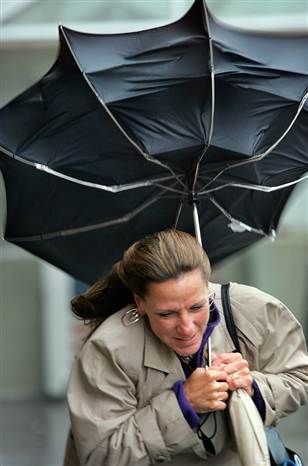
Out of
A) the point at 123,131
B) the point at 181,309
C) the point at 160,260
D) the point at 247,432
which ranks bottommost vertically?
the point at 247,432

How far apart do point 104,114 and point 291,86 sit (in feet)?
2.25

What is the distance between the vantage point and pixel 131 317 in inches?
147

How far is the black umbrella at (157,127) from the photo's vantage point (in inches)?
148

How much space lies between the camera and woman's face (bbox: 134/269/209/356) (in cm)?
348

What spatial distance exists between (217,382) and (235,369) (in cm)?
9

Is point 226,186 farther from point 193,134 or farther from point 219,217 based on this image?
point 193,134

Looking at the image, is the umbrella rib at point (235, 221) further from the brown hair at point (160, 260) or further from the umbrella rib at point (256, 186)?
the brown hair at point (160, 260)

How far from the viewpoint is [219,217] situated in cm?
453

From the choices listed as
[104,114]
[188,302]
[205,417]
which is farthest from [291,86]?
[205,417]

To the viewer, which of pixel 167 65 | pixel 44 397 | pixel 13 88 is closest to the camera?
pixel 167 65

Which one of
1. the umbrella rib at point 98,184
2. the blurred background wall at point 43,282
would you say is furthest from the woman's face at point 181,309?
the blurred background wall at point 43,282

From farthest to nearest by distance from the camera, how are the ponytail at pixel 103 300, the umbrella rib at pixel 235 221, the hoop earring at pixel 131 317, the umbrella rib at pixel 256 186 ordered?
the umbrella rib at pixel 235 221
the umbrella rib at pixel 256 186
the ponytail at pixel 103 300
the hoop earring at pixel 131 317

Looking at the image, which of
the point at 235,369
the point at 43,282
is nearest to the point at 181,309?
the point at 235,369

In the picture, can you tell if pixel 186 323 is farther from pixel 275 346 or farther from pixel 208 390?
pixel 275 346
